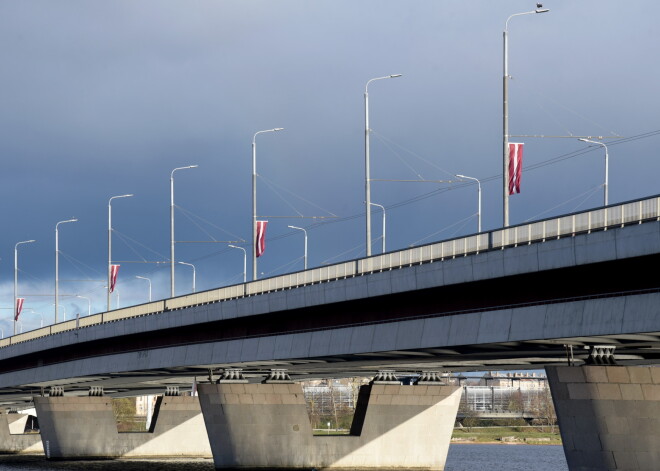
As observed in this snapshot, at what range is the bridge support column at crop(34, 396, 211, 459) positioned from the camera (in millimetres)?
112938

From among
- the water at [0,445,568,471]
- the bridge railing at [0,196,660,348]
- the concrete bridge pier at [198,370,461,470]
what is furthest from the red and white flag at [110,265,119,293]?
the concrete bridge pier at [198,370,461,470]

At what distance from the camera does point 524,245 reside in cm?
4619

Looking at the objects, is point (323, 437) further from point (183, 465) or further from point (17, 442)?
point (17, 442)

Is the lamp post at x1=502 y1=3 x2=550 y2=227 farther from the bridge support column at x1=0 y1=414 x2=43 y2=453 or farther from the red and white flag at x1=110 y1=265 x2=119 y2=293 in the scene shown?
the bridge support column at x1=0 y1=414 x2=43 y2=453

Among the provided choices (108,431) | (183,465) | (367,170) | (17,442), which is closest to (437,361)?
(367,170)

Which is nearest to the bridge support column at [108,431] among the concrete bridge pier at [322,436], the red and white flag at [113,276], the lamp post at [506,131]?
the red and white flag at [113,276]

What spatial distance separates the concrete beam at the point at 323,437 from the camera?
79.2 meters

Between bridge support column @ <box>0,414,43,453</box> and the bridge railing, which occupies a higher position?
the bridge railing

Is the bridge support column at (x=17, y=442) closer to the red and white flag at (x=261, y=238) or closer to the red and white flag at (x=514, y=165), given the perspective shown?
the red and white flag at (x=261, y=238)

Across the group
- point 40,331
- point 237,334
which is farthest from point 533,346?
point 40,331

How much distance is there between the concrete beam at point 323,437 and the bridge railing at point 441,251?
7.52m

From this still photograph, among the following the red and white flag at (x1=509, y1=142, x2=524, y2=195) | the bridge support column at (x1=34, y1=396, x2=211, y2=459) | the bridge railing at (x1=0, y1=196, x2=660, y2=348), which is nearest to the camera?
the bridge railing at (x1=0, y1=196, x2=660, y2=348)

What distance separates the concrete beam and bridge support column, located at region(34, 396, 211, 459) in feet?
116

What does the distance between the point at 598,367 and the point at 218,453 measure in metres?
37.9
